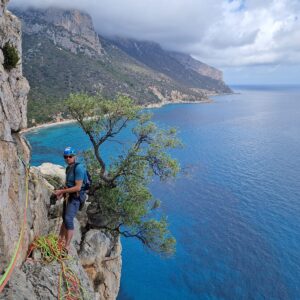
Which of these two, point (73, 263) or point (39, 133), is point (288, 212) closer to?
point (73, 263)

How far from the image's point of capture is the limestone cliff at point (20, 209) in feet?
34.6

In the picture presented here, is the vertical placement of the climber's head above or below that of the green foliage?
below

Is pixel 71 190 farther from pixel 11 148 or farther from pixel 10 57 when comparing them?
pixel 10 57

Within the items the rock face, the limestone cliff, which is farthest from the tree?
the rock face

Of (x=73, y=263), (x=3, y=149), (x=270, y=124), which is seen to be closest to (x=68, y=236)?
(x=73, y=263)

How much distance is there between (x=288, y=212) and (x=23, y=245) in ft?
147

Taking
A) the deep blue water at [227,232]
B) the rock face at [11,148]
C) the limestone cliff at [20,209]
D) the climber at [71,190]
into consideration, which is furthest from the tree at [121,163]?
the climber at [71,190]

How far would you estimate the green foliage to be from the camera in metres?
15.6

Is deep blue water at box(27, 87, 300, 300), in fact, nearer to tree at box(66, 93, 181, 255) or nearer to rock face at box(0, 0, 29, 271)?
tree at box(66, 93, 181, 255)

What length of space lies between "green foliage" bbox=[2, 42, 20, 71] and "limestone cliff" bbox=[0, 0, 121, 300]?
0.05 metres

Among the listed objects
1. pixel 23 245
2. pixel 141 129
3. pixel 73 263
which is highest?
pixel 141 129

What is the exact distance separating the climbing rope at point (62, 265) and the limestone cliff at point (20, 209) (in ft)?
0.77

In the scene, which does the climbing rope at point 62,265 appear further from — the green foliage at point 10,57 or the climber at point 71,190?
the green foliage at point 10,57

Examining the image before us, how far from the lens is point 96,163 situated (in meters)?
26.6
